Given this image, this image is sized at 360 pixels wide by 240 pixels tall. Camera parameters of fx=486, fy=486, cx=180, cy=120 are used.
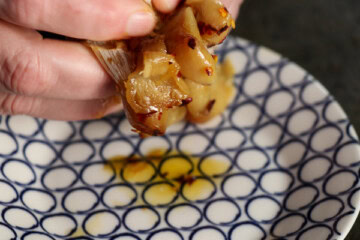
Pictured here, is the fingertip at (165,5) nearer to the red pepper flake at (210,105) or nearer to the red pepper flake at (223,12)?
the red pepper flake at (223,12)

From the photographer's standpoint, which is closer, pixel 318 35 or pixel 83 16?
pixel 83 16

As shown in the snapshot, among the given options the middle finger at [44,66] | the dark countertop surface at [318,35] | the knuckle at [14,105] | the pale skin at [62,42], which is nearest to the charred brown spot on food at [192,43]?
the pale skin at [62,42]

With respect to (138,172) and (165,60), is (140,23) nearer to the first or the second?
(165,60)

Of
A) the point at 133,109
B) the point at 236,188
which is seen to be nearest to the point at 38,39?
the point at 133,109

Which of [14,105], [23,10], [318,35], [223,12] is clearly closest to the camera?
[23,10]

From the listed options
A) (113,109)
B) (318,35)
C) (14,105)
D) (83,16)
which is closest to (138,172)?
(113,109)

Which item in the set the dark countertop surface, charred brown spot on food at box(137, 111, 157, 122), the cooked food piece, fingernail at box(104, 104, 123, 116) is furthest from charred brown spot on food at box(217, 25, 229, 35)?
the dark countertop surface

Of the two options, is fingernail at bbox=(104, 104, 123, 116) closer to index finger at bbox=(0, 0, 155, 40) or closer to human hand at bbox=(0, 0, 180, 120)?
human hand at bbox=(0, 0, 180, 120)
